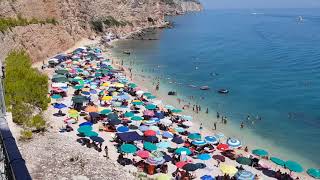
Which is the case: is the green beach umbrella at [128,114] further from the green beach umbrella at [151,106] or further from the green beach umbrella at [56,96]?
the green beach umbrella at [56,96]

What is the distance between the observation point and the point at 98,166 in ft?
84.0

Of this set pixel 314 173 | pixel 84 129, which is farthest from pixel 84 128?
pixel 314 173

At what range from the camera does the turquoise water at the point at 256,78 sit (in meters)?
41.9

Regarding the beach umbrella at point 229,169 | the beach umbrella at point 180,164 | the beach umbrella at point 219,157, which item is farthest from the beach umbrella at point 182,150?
the beach umbrella at point 229,169

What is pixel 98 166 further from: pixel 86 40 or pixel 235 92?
pixel 86 40

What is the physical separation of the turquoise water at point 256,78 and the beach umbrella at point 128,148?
14.3m

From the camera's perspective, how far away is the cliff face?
2349 inches

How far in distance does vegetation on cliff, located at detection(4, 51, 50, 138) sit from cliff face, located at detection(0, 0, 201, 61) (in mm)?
7940

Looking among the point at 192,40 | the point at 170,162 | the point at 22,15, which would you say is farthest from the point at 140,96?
the point at 192,40

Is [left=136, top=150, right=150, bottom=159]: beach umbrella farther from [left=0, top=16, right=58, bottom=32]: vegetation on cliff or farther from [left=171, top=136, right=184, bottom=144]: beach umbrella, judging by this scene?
[left=0, top=16, right=58, bottom=32]: vegetation on cliff

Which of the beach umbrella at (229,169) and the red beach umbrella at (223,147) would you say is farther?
the red beach umbrella at (223,147)

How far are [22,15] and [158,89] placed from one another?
28731 mm

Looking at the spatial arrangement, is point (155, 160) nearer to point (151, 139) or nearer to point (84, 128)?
point (151, 139)

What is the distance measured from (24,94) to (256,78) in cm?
4339
